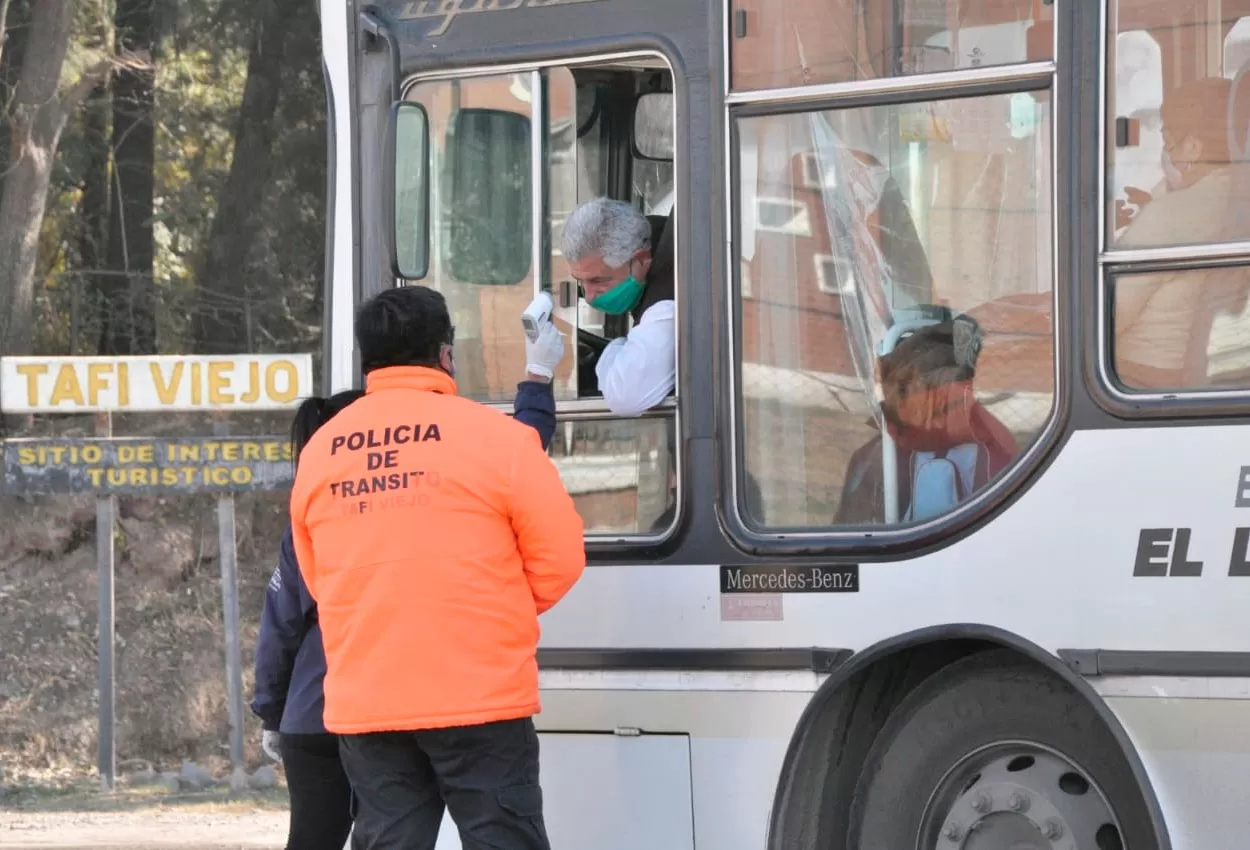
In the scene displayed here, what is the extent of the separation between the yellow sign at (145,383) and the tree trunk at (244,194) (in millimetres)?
5493

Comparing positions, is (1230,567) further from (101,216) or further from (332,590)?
(101,216)

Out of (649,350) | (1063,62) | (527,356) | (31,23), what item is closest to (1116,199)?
(1063,62)

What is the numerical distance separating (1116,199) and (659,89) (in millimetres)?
1403

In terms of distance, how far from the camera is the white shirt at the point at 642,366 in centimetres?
458

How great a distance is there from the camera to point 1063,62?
4195 mm

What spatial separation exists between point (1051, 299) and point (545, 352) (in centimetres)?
129

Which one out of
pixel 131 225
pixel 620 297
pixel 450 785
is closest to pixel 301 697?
pixel 450 785

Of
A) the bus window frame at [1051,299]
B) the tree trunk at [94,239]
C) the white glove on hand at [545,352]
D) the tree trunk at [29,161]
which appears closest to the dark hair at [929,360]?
the bus window frame at [1051,299]

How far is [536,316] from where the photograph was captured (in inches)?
181

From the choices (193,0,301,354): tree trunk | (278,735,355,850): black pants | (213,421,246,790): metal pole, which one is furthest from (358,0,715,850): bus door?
(193,0,301,354): tree trunk

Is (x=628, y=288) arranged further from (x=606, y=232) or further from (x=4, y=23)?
(x=4, y=23)

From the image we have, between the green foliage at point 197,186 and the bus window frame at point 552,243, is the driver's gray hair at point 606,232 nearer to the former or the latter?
the bus window frame at point 552,243

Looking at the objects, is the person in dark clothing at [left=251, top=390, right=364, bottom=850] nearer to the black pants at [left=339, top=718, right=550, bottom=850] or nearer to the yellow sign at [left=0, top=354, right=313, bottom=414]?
the black pants at [left=339, top=718, right=550, bottom=850]

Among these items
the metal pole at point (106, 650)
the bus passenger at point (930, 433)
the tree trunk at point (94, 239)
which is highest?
the tree trunk at point (94, 239)
